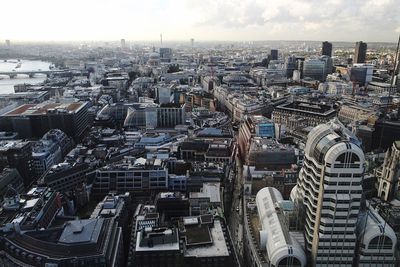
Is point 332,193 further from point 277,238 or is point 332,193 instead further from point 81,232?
point 81,232

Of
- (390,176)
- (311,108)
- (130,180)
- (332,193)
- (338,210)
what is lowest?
(130,180)

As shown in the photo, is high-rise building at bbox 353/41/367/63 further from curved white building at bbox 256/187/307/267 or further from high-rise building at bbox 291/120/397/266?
high-rise building at bbox 291/120/397/266

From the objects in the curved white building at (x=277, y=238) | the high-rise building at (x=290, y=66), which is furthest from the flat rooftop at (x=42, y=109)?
the high-rise building at (x=290, y=66)

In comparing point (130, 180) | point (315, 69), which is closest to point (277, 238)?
point (130, 180)

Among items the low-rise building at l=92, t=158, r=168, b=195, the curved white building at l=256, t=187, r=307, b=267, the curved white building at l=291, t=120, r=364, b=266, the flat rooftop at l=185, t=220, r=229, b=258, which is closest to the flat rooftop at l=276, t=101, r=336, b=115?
the low-rise building at l=92, t=158, r=168, b=195

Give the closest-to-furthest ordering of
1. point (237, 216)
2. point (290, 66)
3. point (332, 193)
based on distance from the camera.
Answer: point (332, 193) < point (237, 216) < point (290, 66)

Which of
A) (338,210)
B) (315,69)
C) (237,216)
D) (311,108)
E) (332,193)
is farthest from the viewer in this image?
(315,69)
